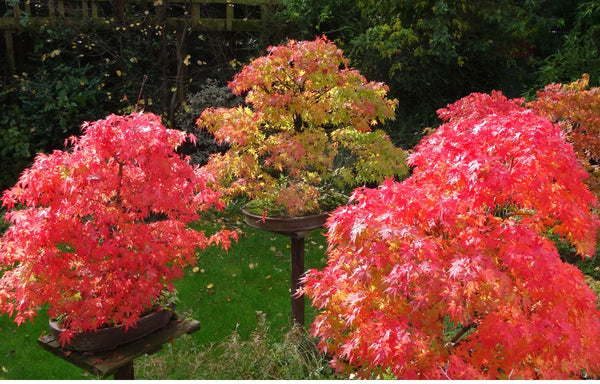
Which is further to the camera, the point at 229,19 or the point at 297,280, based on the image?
the point at 229,19

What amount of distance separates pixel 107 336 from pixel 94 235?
59cm

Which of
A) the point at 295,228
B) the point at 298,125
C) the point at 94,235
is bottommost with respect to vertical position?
the point at 295,228

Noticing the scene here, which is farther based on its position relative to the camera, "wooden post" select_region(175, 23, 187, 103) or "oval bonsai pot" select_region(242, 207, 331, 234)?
"wooden post" select_region(175, 23, 187, 103)

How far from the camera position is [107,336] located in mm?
2924

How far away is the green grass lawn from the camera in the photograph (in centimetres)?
418

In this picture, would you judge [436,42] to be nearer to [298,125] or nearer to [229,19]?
[229,19]

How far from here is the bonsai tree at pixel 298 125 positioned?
3.95 meters

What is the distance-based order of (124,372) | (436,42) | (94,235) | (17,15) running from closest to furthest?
(94,235)
(124,372)
(436,42)
(17,15)

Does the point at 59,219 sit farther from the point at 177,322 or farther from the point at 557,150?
the point at 557,150

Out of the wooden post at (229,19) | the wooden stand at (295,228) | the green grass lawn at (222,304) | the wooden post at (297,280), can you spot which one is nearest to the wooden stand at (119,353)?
the green grass lawn at (222,304)

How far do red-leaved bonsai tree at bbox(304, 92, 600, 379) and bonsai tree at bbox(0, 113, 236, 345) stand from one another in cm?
109

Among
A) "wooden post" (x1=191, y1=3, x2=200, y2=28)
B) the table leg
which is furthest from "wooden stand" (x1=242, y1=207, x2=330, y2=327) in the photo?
"wooden post" (x1=191, y1=3, x2=200, y2=28)

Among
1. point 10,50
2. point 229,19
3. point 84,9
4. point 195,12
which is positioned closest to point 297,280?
point 195,12

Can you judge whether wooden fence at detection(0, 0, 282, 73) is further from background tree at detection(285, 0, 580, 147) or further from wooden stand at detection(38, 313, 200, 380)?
wooden stand at detection(38, 313, 200, 380)
